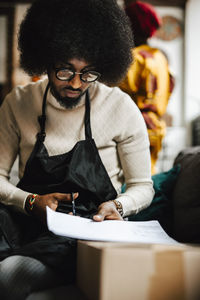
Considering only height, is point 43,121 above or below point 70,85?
below

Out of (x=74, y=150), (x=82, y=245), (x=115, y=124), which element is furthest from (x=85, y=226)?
(x=115, y=124)

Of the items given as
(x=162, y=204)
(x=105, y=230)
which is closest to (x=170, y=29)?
(x=162, y=204)

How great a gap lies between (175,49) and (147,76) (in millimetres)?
3334

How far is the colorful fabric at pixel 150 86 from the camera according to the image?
2152mm

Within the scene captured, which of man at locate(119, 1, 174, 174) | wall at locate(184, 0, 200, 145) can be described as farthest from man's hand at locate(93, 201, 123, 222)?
wall at locate(184, 0, 200, 145)

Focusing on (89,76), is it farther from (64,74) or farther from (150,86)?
(150,86)

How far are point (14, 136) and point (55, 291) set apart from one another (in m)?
0.65

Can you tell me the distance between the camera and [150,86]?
217 cm

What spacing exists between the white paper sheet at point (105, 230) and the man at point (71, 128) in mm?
61

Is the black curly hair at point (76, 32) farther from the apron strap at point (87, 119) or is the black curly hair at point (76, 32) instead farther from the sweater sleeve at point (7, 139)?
the sweater sleeve at point (7, 139)

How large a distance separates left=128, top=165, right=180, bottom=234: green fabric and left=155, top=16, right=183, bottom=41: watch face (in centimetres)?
407

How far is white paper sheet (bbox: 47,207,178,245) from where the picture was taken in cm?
→ 80

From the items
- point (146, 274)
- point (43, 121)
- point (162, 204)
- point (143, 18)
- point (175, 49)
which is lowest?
point (162, 204)

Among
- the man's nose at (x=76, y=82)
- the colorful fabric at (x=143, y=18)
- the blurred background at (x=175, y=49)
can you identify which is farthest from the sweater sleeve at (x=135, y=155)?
the blurred background at (x=175, y=49)
